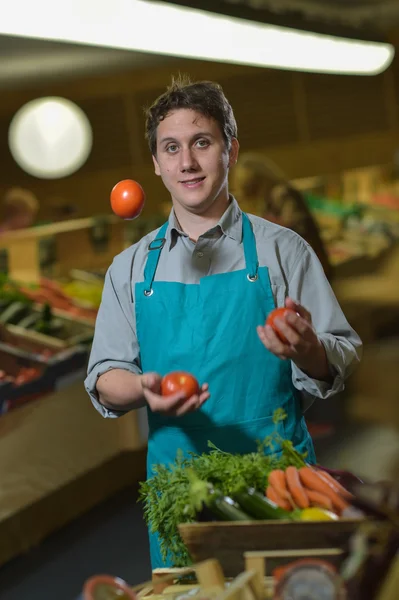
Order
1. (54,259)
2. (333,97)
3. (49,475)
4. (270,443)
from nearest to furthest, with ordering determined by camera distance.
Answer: (270,443), (49,475), (54,259), (333,97)

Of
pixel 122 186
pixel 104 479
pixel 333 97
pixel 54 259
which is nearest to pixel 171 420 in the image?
pixel 122 186

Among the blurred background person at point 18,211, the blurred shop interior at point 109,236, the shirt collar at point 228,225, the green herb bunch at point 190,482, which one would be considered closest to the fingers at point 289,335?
the green herb bunch at point 190,482

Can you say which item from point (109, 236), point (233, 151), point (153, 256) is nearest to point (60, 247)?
point (109, 236)

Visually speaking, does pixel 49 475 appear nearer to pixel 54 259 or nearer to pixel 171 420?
pixel 54 259

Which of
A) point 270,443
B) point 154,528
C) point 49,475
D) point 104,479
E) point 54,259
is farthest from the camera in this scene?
point 54,259

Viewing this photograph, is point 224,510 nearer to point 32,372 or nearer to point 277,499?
point 277,499

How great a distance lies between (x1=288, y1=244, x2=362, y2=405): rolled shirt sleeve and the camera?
1662mm

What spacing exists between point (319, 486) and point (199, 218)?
1.97 feet

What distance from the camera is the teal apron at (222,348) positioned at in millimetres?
1718

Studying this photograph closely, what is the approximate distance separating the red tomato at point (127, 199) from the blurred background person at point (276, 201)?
10.6ft

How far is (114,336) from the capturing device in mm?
1795

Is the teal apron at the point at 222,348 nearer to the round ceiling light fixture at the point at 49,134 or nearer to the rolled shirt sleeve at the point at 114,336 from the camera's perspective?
the rolled shirt sleeve at the point at 114,336

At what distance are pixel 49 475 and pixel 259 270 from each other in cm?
268

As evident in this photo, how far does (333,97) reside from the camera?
10430 millimetres
